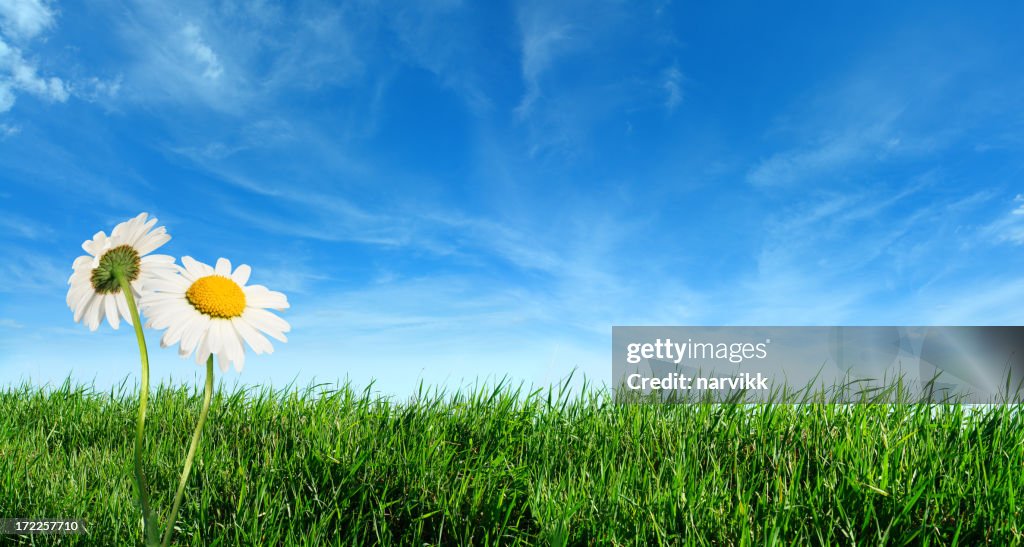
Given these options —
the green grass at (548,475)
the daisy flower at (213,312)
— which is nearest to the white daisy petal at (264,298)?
the daisy flower at (213,312)

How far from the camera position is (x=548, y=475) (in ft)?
10.9

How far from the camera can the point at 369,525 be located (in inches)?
123

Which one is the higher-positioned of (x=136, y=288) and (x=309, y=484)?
(x=136, y=288)

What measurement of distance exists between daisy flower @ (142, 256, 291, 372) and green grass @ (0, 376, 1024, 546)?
1.34 meters

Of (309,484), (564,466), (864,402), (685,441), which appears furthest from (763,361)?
(309,484)

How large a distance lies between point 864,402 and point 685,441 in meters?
1.46

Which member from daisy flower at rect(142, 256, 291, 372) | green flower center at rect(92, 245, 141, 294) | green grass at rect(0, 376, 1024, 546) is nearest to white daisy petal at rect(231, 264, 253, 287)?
daisy flower at rect(142, 256, 291, 372)

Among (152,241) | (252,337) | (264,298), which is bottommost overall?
(252,337)

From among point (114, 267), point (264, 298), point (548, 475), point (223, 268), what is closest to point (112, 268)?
point (114, 267)

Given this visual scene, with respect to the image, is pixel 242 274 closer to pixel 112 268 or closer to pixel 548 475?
pixel 112 268

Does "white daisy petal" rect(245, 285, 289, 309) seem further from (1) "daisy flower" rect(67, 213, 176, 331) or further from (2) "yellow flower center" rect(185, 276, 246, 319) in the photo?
(1) "daisy flower" rect(67, 213, 176, 331)

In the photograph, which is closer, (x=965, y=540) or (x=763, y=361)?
(x=965, y=540)

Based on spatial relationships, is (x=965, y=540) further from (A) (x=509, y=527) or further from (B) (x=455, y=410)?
(B) (x=455, y=410)

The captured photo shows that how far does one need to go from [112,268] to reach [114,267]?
4cm
